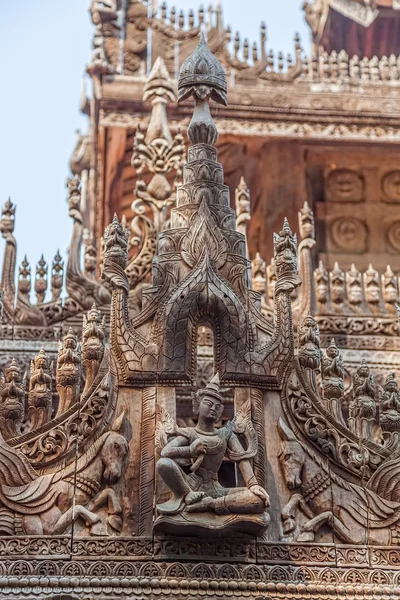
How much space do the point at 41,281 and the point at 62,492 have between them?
8209 mm

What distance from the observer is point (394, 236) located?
2800cm

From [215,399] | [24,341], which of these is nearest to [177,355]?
[215,399]

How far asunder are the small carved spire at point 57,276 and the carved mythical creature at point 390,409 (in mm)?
7993

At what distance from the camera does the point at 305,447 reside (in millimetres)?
14500

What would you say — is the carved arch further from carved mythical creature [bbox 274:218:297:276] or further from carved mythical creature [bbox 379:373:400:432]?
carved mythical creature [bbox 379:373:400:432]

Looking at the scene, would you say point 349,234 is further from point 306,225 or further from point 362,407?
point 362,407

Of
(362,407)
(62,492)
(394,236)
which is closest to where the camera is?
(62,492)

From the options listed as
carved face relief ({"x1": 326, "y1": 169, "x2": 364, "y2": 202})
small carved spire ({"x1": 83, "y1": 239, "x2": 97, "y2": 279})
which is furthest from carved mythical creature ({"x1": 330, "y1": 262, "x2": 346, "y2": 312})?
carved face relief ({"x1": 326, "y1": 169, "x2": 364, "y2": 202})

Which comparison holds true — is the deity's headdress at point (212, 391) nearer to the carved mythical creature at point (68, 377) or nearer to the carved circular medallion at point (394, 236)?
the carved mythical creature at point (68, 377)

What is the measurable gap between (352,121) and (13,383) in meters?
13.7

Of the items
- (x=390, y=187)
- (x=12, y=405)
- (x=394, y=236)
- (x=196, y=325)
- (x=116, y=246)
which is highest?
(x=390, y=187)

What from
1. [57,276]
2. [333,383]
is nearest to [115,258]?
[333,383]

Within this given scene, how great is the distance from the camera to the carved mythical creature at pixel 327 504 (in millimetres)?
14125

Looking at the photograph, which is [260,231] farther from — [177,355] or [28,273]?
[177,355]
